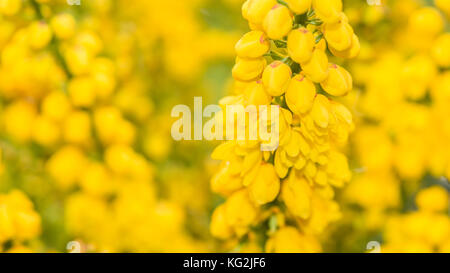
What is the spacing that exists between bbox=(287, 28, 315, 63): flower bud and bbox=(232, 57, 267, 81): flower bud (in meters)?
0.05

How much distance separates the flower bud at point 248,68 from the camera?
81cm

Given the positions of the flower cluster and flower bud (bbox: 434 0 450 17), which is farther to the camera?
flower bud (bbox: 434 0 450 17)

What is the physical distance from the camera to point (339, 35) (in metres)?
0.79

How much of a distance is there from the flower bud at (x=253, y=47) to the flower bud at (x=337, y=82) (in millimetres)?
89

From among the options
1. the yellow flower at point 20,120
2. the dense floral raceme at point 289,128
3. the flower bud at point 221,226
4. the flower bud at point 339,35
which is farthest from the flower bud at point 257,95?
the yellow flower at point 20,120

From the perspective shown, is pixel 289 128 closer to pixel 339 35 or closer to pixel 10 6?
pixel 339 35

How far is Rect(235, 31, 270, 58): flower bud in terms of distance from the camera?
0.79 metres

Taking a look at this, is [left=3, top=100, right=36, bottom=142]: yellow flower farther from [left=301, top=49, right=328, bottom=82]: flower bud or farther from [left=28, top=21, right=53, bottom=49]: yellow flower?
[left=301, top=49, right=328, bottom=82]: flower bud

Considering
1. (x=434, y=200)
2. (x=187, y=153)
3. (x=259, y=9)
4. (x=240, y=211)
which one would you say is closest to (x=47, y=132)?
(x=187, y=153)

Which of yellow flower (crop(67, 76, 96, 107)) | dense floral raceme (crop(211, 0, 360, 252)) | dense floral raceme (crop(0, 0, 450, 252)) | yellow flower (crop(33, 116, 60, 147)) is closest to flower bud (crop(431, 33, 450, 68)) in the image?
dense floral raceme (crop(0, 0, 450, 252))

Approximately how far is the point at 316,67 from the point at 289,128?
0.30 ft

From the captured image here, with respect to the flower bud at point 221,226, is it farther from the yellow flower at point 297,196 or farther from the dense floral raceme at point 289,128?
the yellow flower at point 297,196
